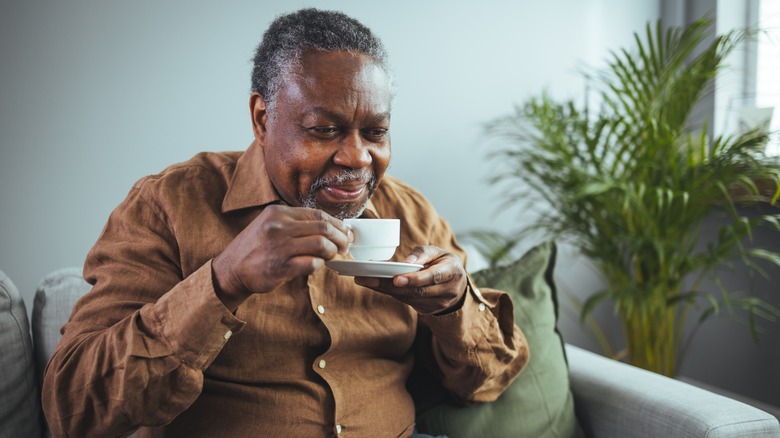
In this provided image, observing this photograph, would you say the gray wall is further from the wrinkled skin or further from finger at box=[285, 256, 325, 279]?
finger at box=[285, 256, 325, 279]

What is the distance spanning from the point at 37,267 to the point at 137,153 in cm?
39

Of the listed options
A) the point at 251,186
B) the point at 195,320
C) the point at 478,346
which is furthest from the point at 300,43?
the point at 478,346

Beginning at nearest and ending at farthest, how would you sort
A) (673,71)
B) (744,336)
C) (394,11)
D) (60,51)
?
(60,51) → (673,71) → (394,11) → (744,336)

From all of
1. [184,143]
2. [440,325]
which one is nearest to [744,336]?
[440,325]

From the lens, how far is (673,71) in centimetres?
205

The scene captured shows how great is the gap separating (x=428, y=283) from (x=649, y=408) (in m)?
0.64

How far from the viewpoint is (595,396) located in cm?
149

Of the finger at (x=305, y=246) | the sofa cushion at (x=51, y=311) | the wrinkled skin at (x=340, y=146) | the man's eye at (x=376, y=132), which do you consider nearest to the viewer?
the finger at (x=305, y=246)

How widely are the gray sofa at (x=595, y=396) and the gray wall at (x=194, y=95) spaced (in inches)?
15.5

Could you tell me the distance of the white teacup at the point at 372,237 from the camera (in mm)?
1012

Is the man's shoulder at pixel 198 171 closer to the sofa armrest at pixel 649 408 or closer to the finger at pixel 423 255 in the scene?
the finger at pixel 423 255

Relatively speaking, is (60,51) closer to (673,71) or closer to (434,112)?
(434,112)

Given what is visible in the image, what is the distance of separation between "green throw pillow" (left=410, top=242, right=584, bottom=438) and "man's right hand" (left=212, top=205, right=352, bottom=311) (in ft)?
2.19

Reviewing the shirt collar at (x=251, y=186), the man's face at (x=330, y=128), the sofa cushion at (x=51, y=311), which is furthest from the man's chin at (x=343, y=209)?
the sofa cushion at (x=51, y=311)
